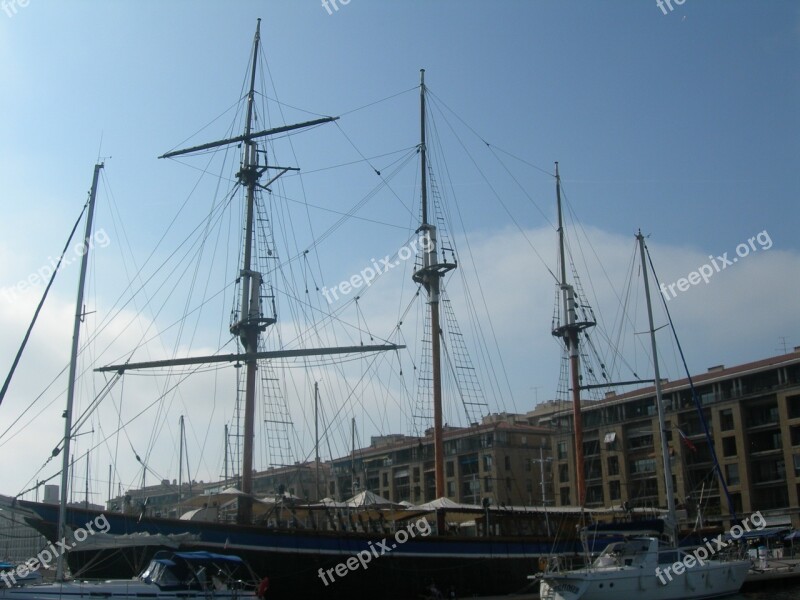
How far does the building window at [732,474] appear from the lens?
77438mm

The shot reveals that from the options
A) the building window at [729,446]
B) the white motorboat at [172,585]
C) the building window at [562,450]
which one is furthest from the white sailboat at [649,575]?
the building window at [562,450]

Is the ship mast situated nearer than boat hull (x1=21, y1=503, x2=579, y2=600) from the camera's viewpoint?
No

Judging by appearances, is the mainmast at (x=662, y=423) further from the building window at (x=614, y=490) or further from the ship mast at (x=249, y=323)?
the building window at (x=614, y=490)

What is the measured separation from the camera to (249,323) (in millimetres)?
41750

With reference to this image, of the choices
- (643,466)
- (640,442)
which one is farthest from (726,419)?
(643,466)

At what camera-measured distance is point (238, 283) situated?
42906 millimetres

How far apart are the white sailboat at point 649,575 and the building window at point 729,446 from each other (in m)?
43.8

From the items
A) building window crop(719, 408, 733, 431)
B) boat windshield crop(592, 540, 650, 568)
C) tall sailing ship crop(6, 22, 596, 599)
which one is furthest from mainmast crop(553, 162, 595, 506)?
building window crop(719, 408, 733, 431)

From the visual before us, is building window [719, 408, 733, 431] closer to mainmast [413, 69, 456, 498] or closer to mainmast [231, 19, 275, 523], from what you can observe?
mainmast [413, 69, 456, 498]

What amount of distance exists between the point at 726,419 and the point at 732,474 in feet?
17.0

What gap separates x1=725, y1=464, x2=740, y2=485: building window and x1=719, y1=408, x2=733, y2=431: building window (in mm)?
3575

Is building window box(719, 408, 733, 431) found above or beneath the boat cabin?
above

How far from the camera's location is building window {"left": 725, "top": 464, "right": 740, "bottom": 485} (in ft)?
254

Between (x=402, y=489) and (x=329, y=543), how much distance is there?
77772 millimetres
